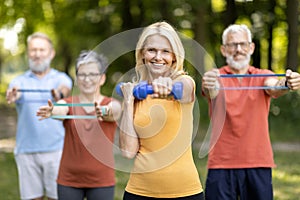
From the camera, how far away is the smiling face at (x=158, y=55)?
3.27m

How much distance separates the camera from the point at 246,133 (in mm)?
4387

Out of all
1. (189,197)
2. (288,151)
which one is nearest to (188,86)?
(189,197)

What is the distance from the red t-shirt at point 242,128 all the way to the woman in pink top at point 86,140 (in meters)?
0.83

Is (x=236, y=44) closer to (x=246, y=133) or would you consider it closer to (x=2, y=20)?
(x=246, y=133)

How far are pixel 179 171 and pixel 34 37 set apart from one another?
2.66 m

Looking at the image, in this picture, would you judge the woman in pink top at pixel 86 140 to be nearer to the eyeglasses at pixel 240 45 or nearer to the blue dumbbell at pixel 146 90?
the eyeglasses at pixel 240 45

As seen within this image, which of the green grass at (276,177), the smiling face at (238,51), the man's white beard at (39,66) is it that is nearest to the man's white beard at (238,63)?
the smiling face at (238,51)

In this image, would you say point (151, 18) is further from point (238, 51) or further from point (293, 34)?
point (238, 51)

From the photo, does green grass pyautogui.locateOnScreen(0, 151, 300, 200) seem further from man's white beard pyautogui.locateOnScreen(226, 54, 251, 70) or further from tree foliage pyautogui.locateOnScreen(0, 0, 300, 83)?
tree foliage pyautogui.locateOnScreen(0, 0, 300, 83)

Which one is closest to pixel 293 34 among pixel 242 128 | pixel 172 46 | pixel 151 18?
pixel 151 18

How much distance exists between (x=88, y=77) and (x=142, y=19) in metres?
15.6

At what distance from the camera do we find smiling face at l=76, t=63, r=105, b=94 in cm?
448

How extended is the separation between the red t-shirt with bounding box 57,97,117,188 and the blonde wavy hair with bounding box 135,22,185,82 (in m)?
1.09

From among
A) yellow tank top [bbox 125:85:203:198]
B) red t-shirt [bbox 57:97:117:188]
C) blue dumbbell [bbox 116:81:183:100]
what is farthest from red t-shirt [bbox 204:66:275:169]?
blue dumbbell [bbox 116:81:183:100]
